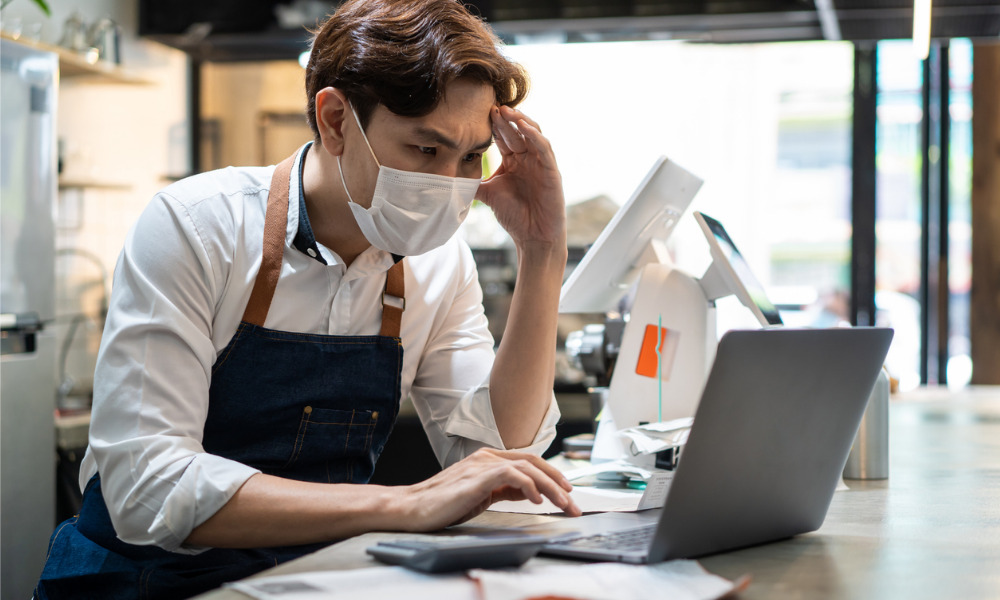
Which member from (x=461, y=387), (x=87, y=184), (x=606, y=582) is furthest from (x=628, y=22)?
(x=606, y=582)

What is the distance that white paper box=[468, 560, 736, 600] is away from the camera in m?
0.74

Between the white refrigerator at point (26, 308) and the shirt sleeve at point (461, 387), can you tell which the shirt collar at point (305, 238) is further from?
the white refrigerator at point (26, 308)

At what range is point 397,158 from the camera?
4.25 ft

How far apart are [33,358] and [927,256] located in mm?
4179

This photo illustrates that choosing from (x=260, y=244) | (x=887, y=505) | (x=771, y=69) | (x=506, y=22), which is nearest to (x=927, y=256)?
(x=771, y=69)

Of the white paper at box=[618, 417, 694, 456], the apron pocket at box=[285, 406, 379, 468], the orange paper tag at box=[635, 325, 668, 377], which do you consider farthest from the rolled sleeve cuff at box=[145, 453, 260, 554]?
the orange paper tag at box=[635, 325, 668, 377]

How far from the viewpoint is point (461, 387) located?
4.93 ft

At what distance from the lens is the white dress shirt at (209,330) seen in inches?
41.9

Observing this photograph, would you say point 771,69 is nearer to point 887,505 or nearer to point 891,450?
point 891,450

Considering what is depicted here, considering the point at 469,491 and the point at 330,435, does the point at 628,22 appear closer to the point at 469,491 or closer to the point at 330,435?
the point at 330,435

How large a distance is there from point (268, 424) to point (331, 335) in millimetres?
149

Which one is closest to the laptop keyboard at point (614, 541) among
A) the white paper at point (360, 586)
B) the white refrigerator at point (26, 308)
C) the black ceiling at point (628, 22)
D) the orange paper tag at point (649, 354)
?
the white paper at point (360, 586)

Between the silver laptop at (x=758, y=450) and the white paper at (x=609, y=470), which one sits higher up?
the silver laptop at (x=758, y=450)

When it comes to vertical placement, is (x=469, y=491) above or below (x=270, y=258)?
below
